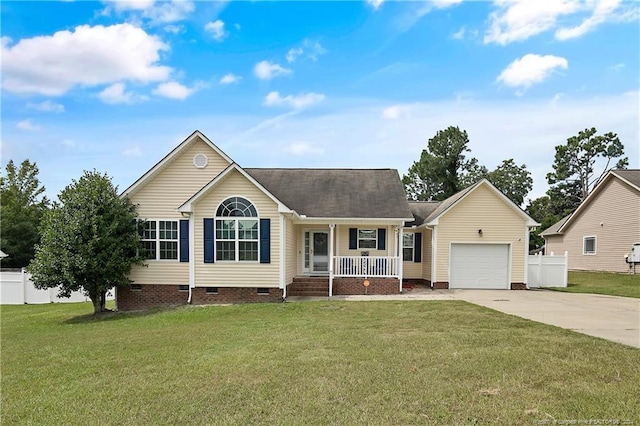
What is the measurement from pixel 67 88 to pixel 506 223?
60.8 feet

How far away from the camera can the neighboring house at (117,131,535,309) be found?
537 inches

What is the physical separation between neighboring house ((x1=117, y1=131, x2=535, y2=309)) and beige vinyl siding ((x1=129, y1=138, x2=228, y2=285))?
0.12ft

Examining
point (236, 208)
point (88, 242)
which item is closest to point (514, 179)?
point (236, 208)

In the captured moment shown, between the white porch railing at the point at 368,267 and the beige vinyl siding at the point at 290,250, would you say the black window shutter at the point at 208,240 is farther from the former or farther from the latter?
the white porch railing at the point at 368,267

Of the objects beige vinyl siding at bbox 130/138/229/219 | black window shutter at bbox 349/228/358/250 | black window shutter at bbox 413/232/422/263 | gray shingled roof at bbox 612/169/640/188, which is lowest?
black window shutter at bbox 413/232/422/263

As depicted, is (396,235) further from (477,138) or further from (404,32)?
(477,138)

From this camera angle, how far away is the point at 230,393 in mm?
4836

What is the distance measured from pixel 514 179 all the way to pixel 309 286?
41752 millimetres

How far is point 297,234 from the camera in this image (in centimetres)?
1670

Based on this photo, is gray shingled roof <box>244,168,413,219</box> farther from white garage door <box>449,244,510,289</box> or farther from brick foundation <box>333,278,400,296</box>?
white garage door <box>449,244,510,289</box>

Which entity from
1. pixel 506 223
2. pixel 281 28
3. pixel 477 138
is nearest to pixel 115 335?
pixel 281 28

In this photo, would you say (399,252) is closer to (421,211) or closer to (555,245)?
(421,211)

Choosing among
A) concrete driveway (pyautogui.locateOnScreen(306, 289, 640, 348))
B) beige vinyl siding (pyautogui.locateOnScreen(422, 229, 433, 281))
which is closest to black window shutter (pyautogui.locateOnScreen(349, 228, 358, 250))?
concrete driveway (pyautogui.locateOnScreen(306, 289, 640, 348))

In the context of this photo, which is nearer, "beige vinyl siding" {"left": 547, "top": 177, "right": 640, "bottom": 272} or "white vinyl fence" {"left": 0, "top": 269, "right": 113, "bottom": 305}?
"white vinyl fence" {"left": 0, "top": 269, "right": 113, "bottom": 305}
